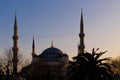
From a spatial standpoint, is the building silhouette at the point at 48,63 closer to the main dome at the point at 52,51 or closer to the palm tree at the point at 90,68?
the main dome at the point at 52,51

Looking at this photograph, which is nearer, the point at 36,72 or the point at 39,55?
the point at 36,72

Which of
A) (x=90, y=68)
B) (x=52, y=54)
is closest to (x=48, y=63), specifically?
(x=52, y=54)

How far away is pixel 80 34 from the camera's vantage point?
279ft

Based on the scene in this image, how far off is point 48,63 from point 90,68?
6306cm

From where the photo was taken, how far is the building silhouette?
7900 centimetres

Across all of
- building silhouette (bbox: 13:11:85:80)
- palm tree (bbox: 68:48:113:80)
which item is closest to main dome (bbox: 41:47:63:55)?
building silhouette (bbox: 13:11:85:80)

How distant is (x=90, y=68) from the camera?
97.3 ft

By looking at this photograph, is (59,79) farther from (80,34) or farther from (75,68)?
(75,68)

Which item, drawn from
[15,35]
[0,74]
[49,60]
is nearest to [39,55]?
[49,60]

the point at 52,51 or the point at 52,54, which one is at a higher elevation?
the point at 52,51

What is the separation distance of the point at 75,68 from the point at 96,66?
1675 mm

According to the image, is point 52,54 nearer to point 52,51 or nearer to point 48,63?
point 52,51

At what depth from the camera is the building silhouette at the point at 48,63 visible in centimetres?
7900

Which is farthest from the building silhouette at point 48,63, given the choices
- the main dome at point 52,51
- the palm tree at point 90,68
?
the palm tree at point 90,68
